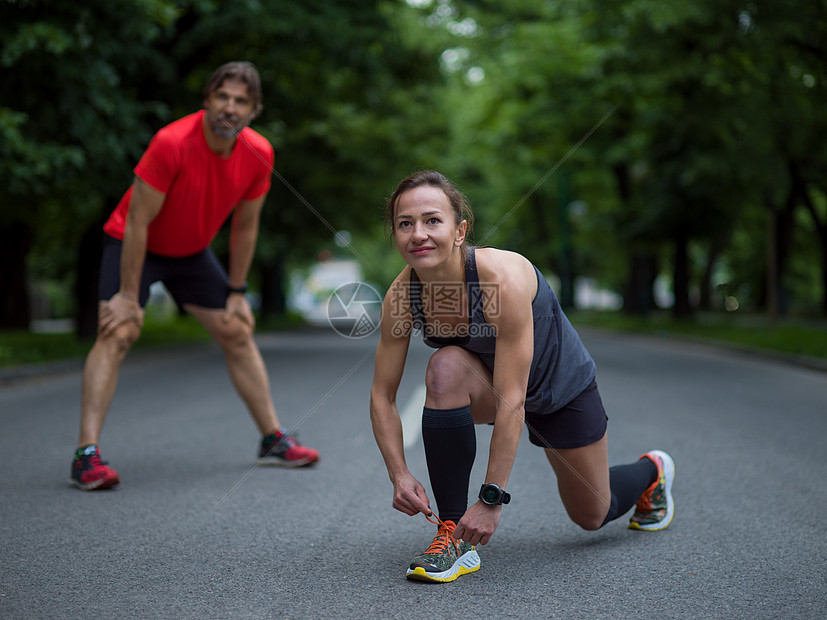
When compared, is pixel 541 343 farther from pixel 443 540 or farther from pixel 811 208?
pixel 811 208

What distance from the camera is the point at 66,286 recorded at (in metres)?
39.1

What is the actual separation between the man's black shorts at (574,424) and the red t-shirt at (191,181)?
2196 millimetres

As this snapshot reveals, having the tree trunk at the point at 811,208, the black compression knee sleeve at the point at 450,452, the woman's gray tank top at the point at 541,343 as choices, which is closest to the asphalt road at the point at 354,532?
the black compression knee sleeve at the point at 450,452

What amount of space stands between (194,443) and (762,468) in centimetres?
348

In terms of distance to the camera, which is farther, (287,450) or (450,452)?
(287,450)

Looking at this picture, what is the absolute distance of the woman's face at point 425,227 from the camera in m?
2.86

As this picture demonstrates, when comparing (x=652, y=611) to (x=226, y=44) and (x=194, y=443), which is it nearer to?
(x=194, y=443)

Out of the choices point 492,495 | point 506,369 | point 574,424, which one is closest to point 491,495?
point 492,495

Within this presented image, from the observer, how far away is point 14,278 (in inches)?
866

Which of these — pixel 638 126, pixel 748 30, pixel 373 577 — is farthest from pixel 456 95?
pixel 373 577

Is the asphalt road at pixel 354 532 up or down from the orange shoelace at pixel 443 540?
down

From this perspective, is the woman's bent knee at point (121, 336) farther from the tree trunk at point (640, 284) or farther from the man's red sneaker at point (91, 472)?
the tree trunk at point (640, 284)

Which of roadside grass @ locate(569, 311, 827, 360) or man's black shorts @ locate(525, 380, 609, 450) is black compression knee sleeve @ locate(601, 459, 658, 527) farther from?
roadside grass @ locate(569, 311, 827, 360)

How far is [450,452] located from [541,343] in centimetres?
50
